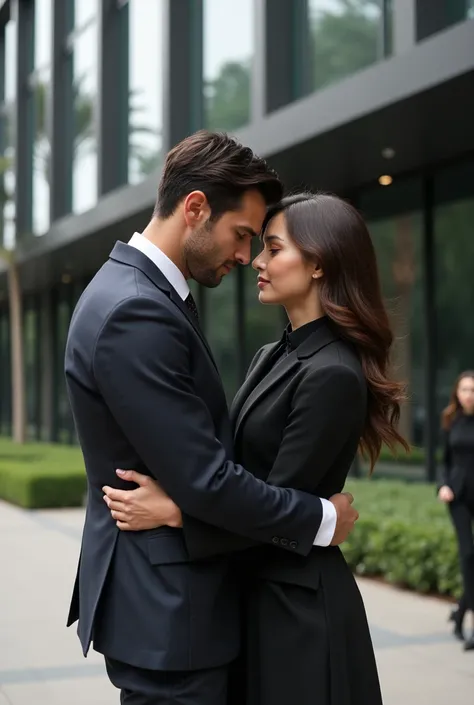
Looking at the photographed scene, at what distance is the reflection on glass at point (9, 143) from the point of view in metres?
25.9

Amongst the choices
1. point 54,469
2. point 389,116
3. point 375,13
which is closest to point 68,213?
point 54,469

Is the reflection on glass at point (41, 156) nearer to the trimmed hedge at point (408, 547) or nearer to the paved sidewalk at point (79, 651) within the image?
the paved sidewalk at point (79, 651)

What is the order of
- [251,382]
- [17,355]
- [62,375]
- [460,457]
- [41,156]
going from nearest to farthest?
[251,382] → [460,457] → [17,355] → [41,156] → [62,375]

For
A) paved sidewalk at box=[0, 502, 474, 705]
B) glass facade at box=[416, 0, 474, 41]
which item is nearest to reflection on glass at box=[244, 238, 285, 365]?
glass facade at box=[416, 0, 474, 41]

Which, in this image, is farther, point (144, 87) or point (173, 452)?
point (144, 87)

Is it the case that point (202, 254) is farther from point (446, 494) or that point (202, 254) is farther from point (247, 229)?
point (446, 494)

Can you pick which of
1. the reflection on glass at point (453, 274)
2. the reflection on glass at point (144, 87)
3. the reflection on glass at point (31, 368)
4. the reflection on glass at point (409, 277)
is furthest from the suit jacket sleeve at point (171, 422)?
the reflection on glass at point (31, 368)

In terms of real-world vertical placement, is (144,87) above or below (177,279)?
above

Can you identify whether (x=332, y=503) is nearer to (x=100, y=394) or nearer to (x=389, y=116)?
(x=100, y=394)

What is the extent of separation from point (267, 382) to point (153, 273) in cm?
41

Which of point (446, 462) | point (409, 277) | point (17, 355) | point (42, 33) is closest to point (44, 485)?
point (409, 277)

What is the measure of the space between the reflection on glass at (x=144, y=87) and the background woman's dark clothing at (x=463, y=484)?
1199 centimetres

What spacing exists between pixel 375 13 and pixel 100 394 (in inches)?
433

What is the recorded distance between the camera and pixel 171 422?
86.4 inches
